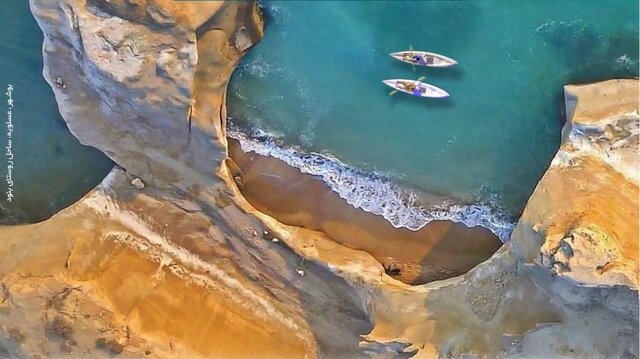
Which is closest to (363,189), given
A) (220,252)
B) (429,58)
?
(429,58)

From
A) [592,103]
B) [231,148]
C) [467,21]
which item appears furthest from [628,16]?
[231,148]

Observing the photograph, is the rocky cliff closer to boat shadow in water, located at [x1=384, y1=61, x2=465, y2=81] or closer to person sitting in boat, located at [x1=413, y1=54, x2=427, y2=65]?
boat shadow in water, located at [x1=384, y1=61, x2=465, y2=81]

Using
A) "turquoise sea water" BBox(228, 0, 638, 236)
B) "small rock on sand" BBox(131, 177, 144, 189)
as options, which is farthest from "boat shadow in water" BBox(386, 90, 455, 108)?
"small rock on sand" BBox(131, 177, 144, 189)

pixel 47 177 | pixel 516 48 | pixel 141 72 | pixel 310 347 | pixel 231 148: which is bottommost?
pixel 310 347

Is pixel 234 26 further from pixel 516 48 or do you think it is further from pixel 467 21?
pixel 516 48

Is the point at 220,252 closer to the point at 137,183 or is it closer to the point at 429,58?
the point at 137,183

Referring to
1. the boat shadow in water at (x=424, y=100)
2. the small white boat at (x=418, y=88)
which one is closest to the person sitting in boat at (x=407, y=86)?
the small white boat at (x=418, y=88)
